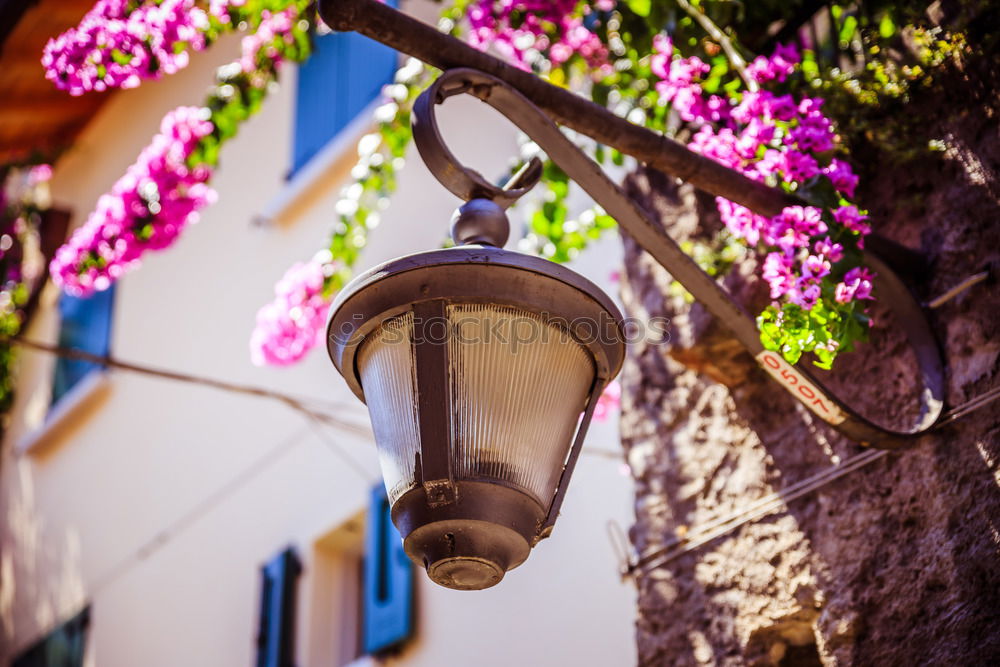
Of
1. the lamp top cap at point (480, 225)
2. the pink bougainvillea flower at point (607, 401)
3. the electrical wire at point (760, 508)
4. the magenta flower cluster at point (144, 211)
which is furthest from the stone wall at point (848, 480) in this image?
the magenta flower cluster at point (144, 211)

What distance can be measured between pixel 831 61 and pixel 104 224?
2.51 meters

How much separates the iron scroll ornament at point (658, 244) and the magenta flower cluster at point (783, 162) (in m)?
0.12

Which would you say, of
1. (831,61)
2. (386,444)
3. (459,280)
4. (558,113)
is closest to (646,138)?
(558,113)

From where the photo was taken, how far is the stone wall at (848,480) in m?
2.26

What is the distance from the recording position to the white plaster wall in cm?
411

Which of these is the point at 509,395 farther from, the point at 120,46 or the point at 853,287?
the point at 120,46

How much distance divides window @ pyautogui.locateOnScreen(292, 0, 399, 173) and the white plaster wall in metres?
0.27

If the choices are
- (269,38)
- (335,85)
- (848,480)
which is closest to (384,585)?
(269,38)

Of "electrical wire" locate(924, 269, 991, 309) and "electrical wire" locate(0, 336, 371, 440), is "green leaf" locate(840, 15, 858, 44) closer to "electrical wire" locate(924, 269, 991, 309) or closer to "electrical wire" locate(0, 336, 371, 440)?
"electrical wire" locate(924, 269, 991, 309)

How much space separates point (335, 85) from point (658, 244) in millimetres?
4630

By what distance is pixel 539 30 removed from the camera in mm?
3389

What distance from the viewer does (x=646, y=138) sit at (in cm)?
231

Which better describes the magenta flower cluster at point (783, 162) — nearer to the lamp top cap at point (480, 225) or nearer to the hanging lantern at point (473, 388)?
the hanging lantern at point (473, 388)

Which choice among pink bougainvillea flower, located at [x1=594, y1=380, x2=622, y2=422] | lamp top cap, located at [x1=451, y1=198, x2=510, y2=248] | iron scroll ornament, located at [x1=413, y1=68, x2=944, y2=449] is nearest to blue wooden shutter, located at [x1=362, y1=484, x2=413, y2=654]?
pink bougainvillea flower, located at [x1=594, y1=380, x2=622, y2=422]
